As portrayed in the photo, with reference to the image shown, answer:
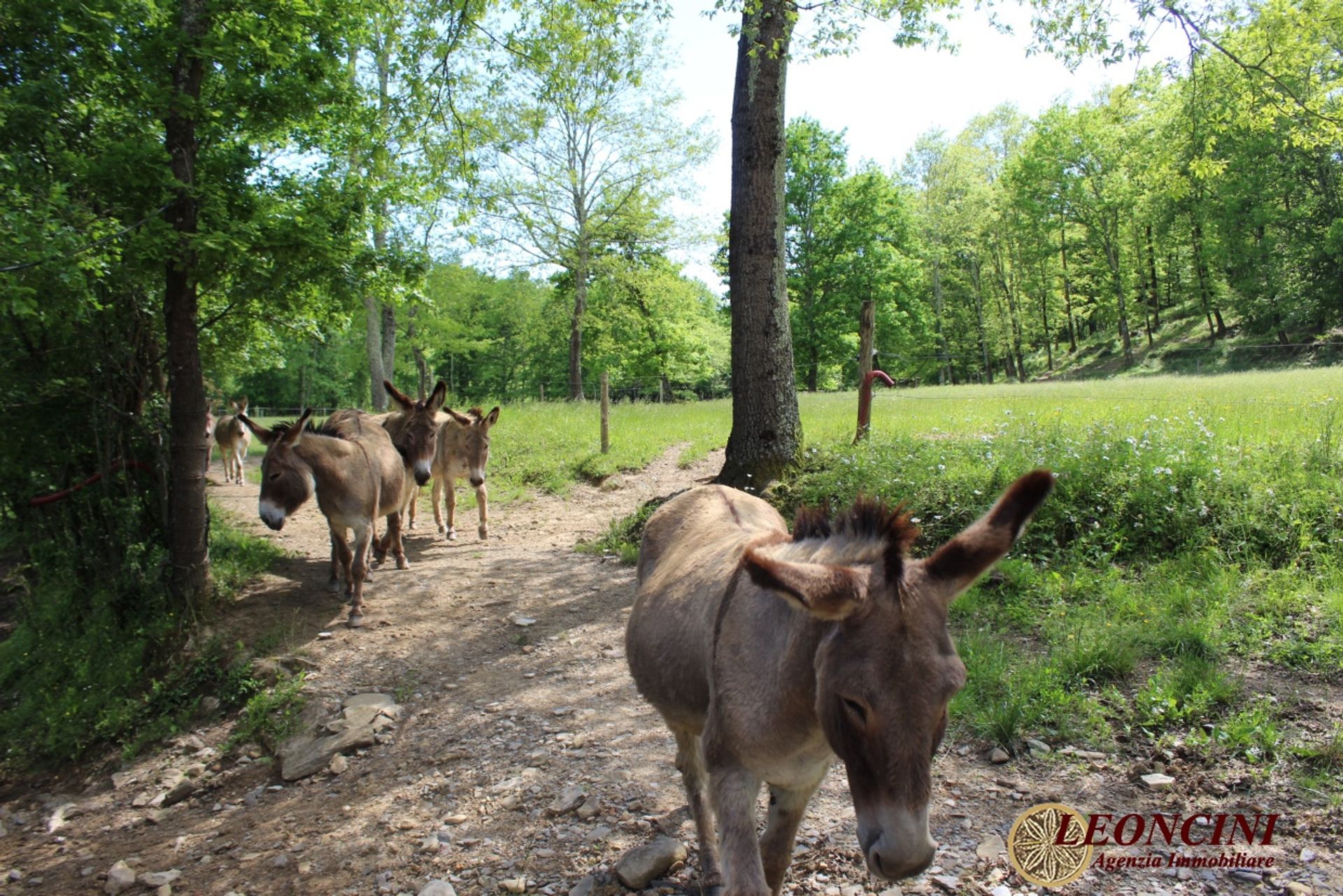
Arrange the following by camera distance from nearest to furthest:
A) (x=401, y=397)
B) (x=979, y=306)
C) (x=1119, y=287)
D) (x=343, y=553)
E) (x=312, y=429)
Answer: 1. (x=343, y=553)
2. (x=312, y=429)
3. (x=401, y=397)
4. (x=1119, y=287)
5. (x=979, y=306)

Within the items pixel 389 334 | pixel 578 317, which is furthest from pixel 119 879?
pixel 578 317

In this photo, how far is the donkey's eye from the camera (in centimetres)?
185

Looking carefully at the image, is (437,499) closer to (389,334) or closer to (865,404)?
(865,404)

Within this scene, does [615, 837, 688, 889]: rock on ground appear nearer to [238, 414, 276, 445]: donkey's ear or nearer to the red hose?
[238, 414, 276, 445]: donkey's ear

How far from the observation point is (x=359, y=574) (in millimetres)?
7383

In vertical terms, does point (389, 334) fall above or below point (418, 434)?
above

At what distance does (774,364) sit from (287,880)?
708 cm

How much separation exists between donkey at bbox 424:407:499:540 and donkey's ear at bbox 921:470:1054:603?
966 centimetres

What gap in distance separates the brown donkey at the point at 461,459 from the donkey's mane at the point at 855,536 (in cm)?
899

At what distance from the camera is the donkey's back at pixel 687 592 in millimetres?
2838

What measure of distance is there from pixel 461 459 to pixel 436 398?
206 centimetres

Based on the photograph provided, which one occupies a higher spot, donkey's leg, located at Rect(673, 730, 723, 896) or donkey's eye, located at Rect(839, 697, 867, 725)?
donkey's eye, located at Rect(839, 697, 867, 725)

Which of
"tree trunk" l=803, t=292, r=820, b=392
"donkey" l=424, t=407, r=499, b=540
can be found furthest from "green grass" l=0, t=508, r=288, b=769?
"tree trunk" l=803, t=292, r=820, b=392

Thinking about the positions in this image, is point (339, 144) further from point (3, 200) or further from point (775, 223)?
point (775, 223)
